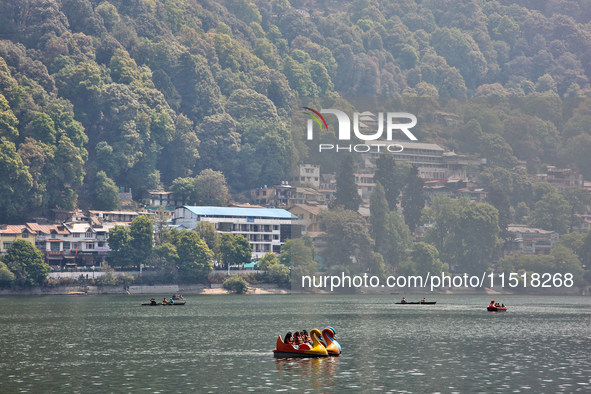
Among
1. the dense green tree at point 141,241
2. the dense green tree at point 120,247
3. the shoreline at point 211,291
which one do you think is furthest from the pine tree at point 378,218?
the dense green tree at point 120,247

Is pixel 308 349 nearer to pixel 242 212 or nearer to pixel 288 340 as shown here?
pixel 288 340

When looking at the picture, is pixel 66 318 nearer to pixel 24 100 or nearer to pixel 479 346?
pixel 479 346

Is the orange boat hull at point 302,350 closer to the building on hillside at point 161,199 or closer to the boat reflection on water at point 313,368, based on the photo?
the boat reflection on water at point 313,368

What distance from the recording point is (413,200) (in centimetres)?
18825

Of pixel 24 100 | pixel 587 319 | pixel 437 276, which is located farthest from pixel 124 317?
pixel 24 100

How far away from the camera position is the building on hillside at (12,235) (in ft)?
499

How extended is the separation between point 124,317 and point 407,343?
123ft

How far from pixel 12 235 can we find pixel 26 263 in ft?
47.0

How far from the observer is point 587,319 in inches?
3590

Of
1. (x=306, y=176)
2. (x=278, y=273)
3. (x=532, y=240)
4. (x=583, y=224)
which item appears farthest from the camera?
(x=306, y=176)

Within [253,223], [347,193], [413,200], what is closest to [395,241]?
[347,193]

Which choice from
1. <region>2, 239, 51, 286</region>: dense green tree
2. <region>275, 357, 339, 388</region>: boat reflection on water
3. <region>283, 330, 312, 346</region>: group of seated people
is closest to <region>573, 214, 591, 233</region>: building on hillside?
<region>2, 239, 51, 286</region>: dense green tree

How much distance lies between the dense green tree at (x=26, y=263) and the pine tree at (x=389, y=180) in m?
76.8

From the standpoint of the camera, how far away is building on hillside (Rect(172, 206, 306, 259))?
17638 cm
